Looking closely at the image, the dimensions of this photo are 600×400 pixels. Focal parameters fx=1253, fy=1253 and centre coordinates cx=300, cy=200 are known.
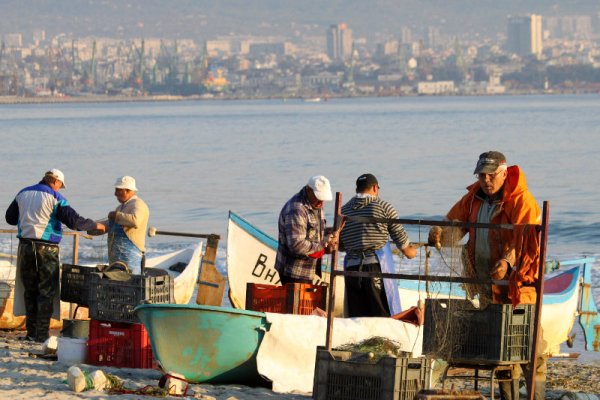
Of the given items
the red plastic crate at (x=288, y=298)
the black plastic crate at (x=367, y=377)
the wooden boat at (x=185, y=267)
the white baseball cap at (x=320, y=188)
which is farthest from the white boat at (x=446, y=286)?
the black plastic crate at (x=367, y=377)

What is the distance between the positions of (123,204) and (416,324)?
2590 mm

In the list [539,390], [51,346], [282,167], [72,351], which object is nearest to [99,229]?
[51,346]

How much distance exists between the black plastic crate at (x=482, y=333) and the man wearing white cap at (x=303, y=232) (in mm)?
1777

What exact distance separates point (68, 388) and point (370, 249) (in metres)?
2.34

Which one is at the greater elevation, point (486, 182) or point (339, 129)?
point (339, 129)

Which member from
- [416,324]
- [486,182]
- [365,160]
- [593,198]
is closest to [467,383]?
[416,324]

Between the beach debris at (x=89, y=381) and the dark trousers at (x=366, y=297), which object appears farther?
the dark trousers at (x=366, y=297)

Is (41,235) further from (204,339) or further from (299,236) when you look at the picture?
(204,339)

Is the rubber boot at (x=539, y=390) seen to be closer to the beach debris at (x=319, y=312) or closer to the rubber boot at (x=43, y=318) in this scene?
the beach debris at (x=319, y=312)

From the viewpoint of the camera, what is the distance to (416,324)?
8.48 metres

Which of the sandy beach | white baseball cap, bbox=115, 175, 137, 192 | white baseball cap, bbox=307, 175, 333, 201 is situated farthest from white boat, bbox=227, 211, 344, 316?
white baseball cap, bbox=307, 175, 333, 201

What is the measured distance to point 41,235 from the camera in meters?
9.94

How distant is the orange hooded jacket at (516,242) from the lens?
22.7ft

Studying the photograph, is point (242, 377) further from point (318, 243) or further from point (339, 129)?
point (339, 129)
